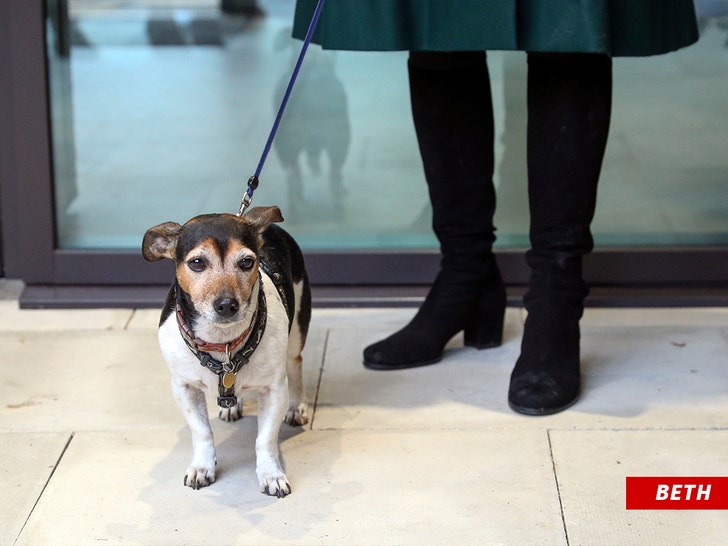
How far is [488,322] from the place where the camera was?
9.36 feet

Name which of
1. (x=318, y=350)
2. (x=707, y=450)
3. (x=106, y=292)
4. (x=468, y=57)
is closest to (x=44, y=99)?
(x=106, y=292)

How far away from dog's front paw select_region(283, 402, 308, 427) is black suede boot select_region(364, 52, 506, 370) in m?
0.35

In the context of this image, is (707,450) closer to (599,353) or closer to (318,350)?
(599,353)

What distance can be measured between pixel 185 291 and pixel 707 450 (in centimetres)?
117

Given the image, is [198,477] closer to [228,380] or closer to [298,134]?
[228,380]

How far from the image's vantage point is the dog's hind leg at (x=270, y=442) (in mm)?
2164

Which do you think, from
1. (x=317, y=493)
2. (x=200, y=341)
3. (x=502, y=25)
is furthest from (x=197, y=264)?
(x=502, y=25)

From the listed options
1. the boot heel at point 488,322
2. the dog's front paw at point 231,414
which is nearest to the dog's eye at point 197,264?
the dog's front paw at point 231,414

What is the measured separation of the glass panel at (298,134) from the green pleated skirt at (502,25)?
92cm

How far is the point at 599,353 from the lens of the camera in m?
2.85

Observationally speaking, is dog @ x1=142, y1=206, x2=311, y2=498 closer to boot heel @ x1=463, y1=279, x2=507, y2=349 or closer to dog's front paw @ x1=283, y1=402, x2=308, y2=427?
dog's front paw @ x1=283, y1=402, x2=308, y2=427

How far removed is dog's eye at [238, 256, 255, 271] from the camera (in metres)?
1.99

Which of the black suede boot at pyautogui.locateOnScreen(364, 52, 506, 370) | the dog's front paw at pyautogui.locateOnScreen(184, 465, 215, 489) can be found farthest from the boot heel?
the dog's front paw at pyautogui.locateOnScreen(184, 465, 215, 489)

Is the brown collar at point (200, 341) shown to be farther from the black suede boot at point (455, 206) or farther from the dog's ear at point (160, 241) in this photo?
the black suede boot at point (455, 206)
